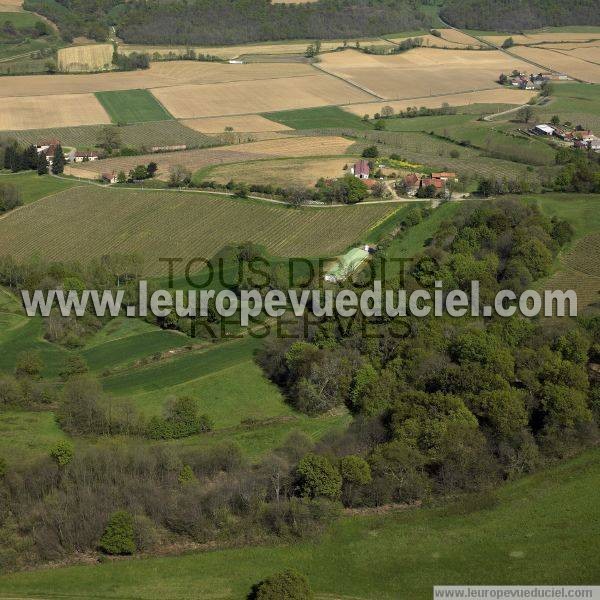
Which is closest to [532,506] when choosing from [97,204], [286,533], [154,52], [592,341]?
[286,533]

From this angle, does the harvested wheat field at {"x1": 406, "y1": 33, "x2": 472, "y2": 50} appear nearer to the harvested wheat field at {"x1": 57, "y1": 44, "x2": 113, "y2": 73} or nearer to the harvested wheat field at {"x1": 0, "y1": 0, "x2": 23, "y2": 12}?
the harvested wheat field at {"x1": 57, "y1": 44, "x2": 113, "y2": 73}

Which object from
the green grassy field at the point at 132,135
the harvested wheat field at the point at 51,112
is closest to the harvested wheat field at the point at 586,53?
the green grassy field at the point at 132,135

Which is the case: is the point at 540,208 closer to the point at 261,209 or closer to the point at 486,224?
the point at 486,224

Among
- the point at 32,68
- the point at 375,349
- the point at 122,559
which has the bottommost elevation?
the point at 122,559

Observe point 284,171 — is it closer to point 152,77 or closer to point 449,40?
point 152,77

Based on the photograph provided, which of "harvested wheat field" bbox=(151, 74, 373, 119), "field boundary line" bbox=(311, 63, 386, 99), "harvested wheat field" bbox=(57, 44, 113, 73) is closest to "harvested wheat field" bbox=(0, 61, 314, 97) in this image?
"field boundary line" bbox=(311, 63, 386, 99)

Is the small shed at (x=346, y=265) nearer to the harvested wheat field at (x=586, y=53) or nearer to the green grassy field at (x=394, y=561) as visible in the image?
the green grassy field at (x=394, y=561)
